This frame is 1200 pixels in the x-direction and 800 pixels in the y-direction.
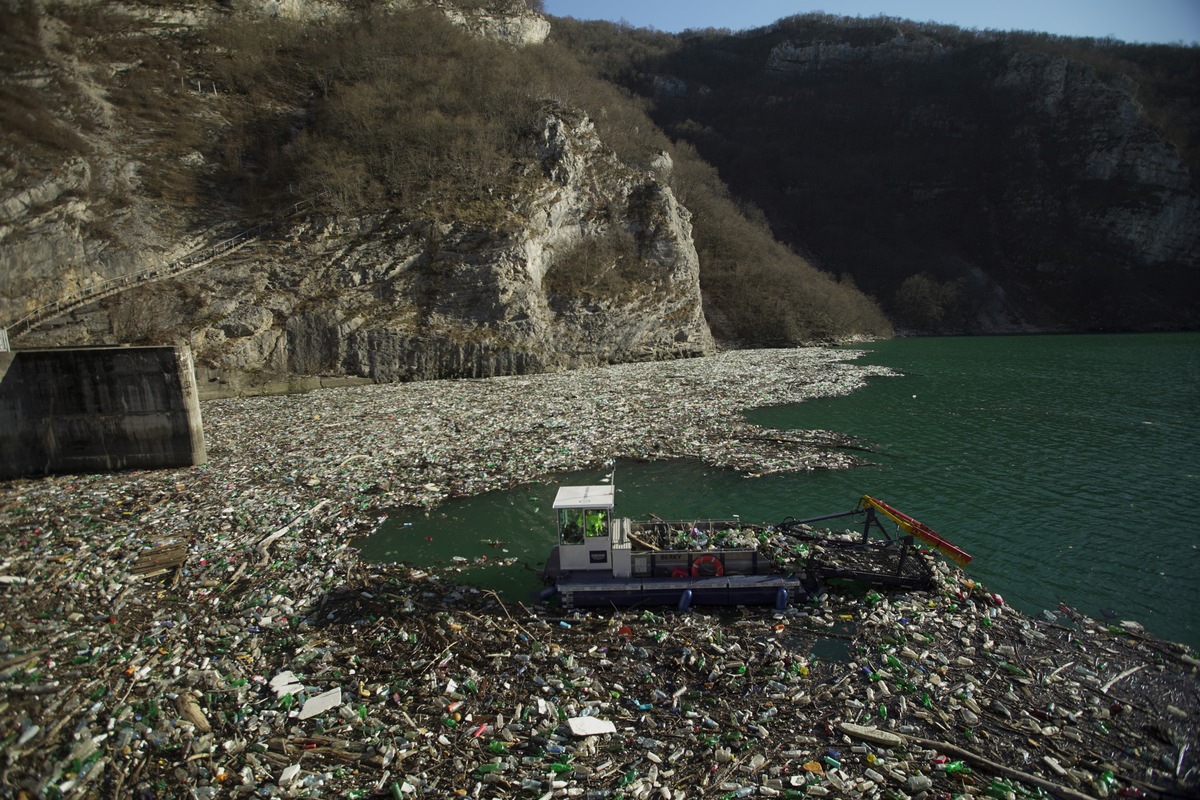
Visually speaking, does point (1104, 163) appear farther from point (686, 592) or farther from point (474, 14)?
point (686, 592)

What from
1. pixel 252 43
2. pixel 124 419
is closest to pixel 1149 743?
pixel 124 419

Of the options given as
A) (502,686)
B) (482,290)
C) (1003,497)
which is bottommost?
(1003,497)

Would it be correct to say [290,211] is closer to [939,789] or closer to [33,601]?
[33,601]

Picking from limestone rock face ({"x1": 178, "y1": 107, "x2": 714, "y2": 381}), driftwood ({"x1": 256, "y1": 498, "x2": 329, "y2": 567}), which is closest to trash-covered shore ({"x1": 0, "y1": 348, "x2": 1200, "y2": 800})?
driftwood ({"x1": 256, "y1": 498, "x2": 329, "y2": 567})

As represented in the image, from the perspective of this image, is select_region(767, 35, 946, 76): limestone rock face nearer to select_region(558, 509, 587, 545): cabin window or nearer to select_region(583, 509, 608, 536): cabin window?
select_region(583, 509, 608, 536): cabin window

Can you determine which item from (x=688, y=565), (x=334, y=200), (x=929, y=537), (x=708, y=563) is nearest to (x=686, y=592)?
(x=688, y=565)

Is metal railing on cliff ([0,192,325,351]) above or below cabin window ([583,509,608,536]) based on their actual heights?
above

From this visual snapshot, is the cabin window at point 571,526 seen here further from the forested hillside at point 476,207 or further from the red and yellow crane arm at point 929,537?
the forested hillside at point 476,207
